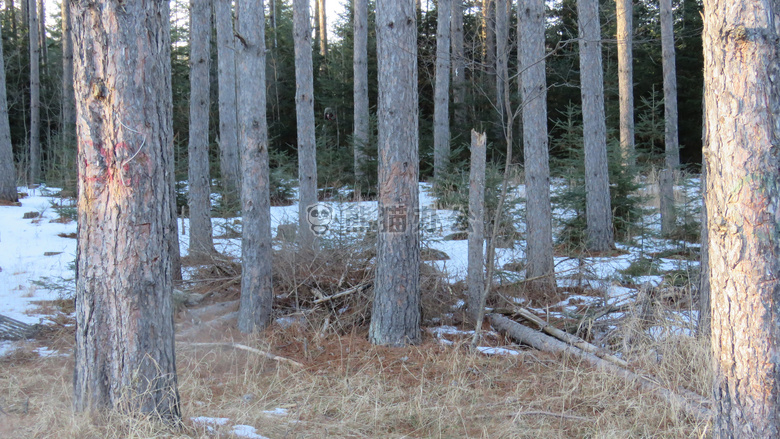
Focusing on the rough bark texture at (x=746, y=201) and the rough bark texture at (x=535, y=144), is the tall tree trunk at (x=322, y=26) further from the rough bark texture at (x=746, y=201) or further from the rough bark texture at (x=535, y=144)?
the rough bark texture at (x=746, y=201)

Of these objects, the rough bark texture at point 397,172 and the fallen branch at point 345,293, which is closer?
the rough bark texture at point 397,172

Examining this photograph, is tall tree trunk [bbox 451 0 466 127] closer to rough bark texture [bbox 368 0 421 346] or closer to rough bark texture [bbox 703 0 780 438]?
rough bark texture [bbox 368 0 421 346]

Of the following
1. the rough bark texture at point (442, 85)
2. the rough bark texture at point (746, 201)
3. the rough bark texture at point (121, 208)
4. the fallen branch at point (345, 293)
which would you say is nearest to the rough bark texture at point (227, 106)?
the rough bark texture at point (442, 85)

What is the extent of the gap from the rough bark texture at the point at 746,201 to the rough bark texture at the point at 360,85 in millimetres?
Result: 11728

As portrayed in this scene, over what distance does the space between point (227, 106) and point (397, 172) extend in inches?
255

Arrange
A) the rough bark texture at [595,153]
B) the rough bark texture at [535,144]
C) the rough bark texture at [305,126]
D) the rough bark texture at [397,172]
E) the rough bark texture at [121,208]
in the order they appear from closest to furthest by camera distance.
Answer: the rough bark texture at [121,208], the rough bark texture at [397,172], the rough bark texture at [535,144], the rough bark texture at [305,126], the rough bark texture at [595,153]

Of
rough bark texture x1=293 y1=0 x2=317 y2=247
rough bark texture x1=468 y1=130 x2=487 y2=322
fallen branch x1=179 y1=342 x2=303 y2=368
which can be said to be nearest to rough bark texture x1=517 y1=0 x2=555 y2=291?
rough bark texture x1=468 y1=130 x2=487 y2=322

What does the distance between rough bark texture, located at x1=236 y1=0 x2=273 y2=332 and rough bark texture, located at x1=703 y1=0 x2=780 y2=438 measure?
13.3ft

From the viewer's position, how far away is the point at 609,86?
64.4 ft

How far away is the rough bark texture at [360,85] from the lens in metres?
14.4

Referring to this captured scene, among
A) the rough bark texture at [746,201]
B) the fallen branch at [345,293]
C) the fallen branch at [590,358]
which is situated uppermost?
the rough bark texture at [746,201]

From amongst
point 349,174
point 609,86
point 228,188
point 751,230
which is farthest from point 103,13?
point 609,86

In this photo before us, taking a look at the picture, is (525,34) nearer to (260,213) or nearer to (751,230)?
(260,213)

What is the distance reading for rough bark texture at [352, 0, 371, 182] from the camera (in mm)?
14359
